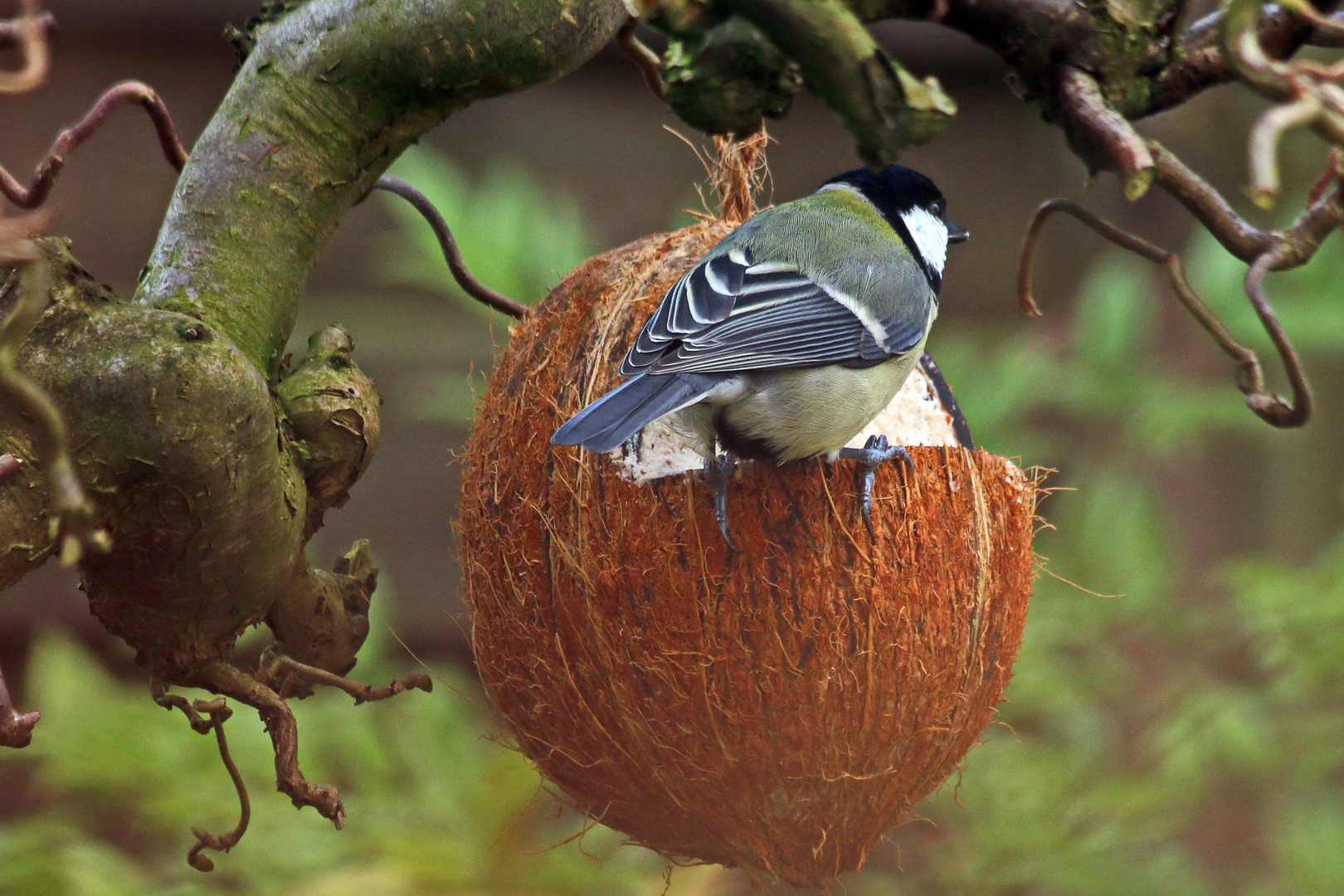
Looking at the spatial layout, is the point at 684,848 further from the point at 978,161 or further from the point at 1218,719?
the point at 978,161

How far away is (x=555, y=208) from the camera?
8.20ft

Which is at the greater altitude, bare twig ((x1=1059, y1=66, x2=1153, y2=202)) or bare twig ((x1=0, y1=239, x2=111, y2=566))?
bare twig ((x1=0, y1=239, x2=111, y2=566))

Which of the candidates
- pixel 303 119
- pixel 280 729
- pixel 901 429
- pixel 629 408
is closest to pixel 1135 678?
pixel 901 429

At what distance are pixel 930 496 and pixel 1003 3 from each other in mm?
467

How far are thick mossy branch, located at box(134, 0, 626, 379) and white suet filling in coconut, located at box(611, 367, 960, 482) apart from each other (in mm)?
367

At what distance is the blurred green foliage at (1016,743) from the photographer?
1797mm

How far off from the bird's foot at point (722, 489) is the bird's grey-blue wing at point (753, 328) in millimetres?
97

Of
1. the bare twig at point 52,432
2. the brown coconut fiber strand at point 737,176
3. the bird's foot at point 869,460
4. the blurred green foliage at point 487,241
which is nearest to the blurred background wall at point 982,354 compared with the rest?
the blurred green foliage at point 487,241

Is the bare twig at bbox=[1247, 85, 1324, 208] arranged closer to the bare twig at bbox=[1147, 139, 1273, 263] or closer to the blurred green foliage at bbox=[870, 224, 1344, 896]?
the bare twig at bbox=[1147, 139, 1273, 263]

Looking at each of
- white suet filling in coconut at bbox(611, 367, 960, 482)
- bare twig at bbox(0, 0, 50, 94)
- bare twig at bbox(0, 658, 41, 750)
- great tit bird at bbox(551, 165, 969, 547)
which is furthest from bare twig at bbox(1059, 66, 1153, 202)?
bare twig at bbox(0, 658, 41, 750)

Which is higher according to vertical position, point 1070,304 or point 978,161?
point 978,161

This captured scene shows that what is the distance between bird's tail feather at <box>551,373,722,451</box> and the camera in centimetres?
107

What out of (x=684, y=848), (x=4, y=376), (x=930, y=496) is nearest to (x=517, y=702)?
(x=684, y=848)

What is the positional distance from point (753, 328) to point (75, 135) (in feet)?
1.96
